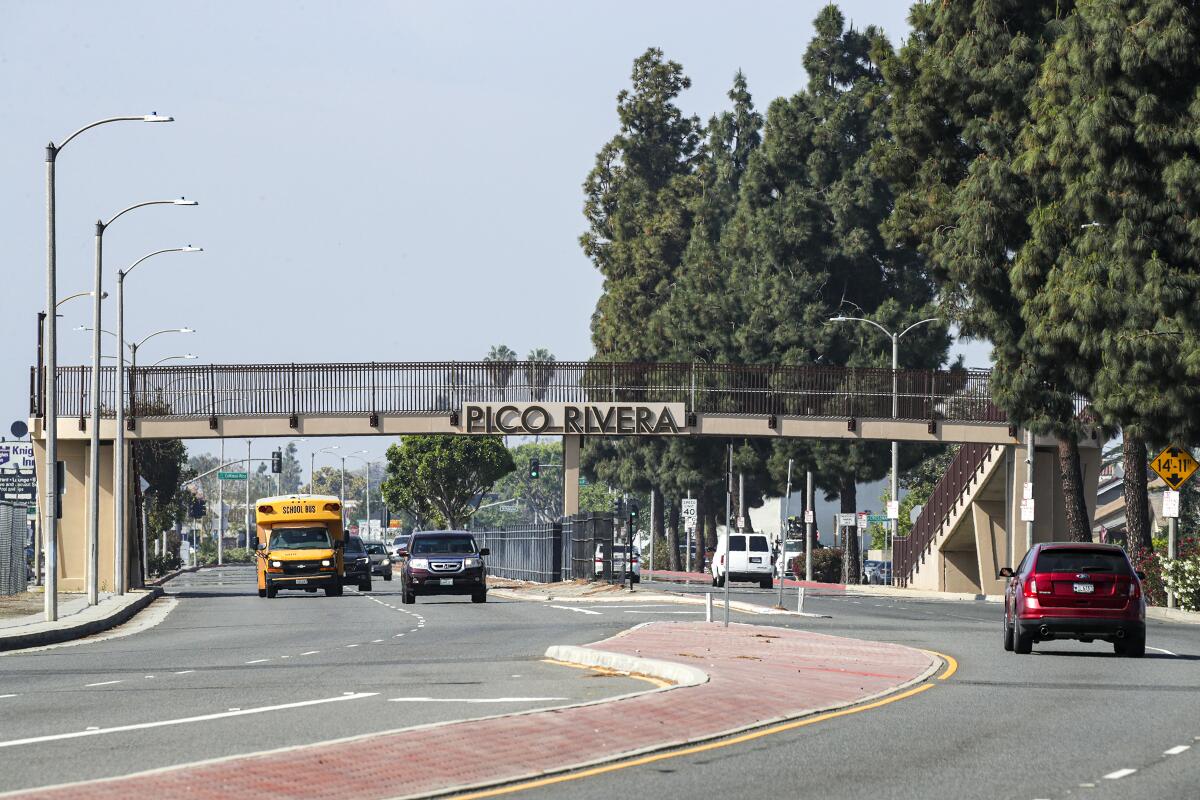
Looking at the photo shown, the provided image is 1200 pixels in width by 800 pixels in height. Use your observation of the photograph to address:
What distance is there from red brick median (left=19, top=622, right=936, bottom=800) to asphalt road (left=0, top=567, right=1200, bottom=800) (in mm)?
631

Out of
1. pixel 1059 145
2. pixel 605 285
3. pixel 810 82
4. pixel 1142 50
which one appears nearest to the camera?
pixel 1142 50

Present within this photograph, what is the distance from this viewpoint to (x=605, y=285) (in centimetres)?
10244

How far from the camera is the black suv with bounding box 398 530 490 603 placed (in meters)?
46.1

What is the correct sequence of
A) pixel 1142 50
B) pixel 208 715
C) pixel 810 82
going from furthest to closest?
pixel 810 82 → pixel 1142 50 → pixel 208 715

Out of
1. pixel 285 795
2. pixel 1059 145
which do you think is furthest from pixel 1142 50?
pixel 285 795

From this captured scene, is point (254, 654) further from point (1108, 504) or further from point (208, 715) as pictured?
point (1108, 504)

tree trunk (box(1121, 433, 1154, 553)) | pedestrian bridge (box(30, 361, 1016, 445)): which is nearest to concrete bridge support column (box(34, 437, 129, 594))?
pedestrian bridge (box(30, 361, 1016, 445))

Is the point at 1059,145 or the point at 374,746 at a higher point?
the point at 1059,145

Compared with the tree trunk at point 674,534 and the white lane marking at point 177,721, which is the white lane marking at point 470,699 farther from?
the tree trunk at point 674,534

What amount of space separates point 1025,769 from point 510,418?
48.5 m

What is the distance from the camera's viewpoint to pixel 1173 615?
41125 millimetres

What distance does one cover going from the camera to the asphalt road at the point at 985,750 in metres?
12.0

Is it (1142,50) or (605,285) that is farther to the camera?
(605,285)

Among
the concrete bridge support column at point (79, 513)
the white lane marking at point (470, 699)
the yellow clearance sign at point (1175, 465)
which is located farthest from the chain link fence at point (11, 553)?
the white lane marking at point (470, 699)
